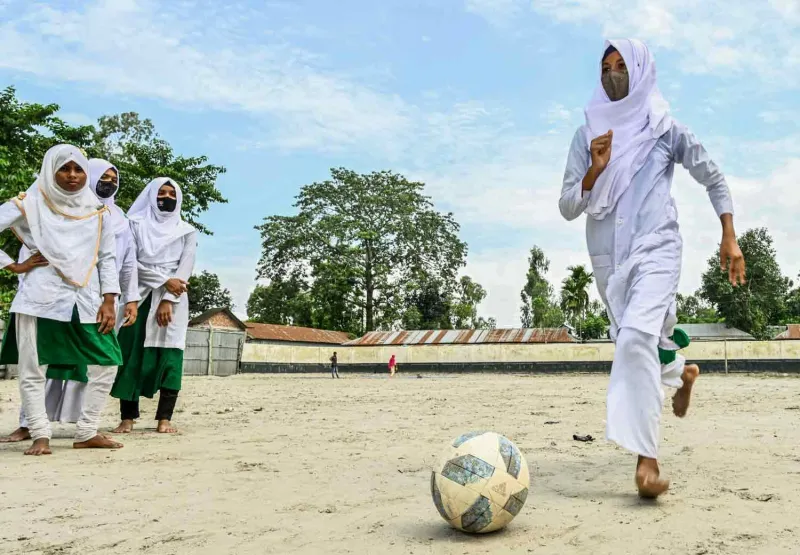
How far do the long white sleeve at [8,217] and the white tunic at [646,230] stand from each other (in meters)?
4.17

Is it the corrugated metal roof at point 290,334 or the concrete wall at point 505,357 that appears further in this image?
the corrugated metal roof at point 290,334

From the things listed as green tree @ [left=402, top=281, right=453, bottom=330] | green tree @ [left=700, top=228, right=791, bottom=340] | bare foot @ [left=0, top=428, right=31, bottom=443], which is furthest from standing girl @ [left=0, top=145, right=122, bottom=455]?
green tree @ [left=700, top=228, right=791, bottom=340]

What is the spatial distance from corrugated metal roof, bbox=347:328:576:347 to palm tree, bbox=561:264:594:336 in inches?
657

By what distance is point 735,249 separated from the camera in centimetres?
392

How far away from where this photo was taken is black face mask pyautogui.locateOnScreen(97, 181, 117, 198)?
6677 mm

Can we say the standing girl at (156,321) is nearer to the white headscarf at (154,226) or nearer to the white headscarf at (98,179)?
the white headscarf at (154,226)

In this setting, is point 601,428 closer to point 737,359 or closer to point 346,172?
point 737,359

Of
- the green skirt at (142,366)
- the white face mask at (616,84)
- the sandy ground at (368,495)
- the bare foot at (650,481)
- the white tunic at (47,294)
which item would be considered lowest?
the sandy ground at (368,495)

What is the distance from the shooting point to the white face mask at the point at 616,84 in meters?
4.11

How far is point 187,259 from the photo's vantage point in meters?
7.16

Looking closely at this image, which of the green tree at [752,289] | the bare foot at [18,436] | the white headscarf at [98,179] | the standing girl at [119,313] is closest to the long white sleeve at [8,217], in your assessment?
the standing girl at [119,313]

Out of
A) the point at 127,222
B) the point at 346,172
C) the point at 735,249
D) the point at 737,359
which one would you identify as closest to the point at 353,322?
the point at 346,172

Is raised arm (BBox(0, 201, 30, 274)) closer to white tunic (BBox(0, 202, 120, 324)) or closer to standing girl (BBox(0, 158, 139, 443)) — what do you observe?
white tunic (BBox(0, 202, 120, 324))

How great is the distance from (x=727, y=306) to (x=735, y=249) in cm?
5658
